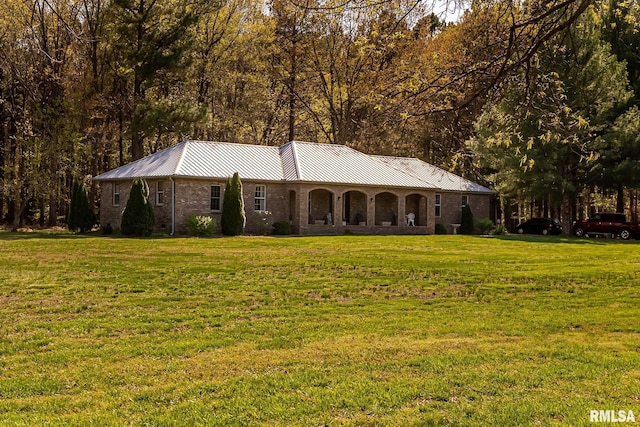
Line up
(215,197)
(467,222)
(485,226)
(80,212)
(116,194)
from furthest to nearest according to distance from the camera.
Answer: (467,222), (485,226), (116,194), (80,212), (215,197)

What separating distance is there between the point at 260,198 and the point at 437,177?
43.4ft

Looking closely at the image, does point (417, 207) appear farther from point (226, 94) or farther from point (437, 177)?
point (226, 94)

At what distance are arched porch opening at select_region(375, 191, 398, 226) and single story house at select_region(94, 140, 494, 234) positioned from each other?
0.06 m

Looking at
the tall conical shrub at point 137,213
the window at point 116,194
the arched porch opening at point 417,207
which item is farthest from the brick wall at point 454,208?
the window at point 116,194

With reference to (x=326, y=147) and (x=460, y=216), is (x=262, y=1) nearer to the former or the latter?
(x=326, y=147)

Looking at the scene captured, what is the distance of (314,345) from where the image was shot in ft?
22.6

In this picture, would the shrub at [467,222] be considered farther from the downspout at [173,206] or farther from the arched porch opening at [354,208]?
the downspout at [173,206]

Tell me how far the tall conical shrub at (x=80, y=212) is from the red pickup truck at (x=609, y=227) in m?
29.0

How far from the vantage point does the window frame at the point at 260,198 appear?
30.5m

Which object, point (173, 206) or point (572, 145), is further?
point (173, 206)

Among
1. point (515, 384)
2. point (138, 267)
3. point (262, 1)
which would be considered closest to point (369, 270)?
point (138, 267)

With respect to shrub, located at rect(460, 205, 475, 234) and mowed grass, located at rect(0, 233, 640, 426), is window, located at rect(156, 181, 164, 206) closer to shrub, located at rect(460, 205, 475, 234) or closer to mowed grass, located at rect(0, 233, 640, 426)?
mowed grass, located at rect(0, 233, 640, 426)

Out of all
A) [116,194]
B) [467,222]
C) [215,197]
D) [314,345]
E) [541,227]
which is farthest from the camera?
A: [541,227]

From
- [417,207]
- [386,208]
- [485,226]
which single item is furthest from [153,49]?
[485,226]
